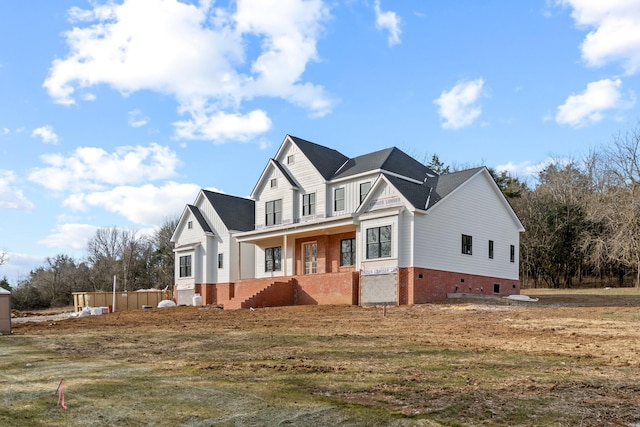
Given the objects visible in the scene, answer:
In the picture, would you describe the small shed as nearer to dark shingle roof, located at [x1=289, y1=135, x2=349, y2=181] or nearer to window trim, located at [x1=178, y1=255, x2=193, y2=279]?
dark shingle roof, located at [x1=289, y1=135, x2=349, y2=181]

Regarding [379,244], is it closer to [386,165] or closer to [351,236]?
[351,236]

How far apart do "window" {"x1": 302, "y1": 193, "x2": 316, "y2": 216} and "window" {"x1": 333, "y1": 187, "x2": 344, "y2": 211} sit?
4.82 ft

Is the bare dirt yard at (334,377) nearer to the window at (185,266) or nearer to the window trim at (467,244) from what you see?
the window trim at (467,244)

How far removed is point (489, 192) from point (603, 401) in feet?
85.3

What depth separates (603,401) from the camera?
6.99m

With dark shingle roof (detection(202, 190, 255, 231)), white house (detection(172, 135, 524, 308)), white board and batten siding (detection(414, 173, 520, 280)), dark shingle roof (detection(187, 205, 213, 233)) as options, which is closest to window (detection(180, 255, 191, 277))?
white house (detection(172, 135, 524, 308))

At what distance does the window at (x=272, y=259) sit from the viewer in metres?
36.5

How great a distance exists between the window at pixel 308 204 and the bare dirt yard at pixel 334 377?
59.9 ft

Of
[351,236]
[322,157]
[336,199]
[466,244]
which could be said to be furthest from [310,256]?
[466,244]

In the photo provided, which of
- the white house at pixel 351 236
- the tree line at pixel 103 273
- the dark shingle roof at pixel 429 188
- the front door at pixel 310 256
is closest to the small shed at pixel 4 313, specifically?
the white house at pixel 351 236

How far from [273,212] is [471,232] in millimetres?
12475

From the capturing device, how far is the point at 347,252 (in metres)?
31.9

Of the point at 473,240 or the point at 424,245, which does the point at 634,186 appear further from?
the point at 424,245

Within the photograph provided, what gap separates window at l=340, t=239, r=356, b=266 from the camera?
3159 centimetres
